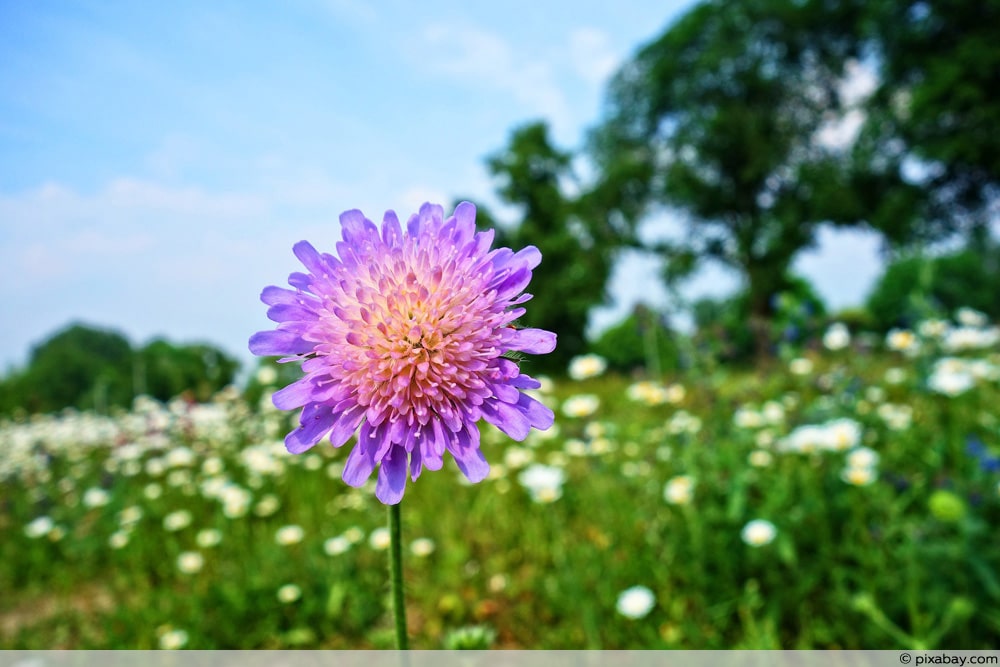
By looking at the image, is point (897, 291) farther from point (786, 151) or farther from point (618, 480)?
point (618, 480)

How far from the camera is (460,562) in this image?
3.60m

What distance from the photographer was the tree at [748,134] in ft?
68.6

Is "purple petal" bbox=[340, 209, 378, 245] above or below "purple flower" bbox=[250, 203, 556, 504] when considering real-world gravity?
above

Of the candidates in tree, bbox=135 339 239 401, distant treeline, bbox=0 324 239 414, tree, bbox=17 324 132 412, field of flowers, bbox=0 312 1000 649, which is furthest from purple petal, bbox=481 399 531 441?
tree, bbox=17 324 132 412

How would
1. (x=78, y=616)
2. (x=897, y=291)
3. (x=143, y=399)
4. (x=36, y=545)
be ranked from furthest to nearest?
(x=897, y=291) < (x=143, y=399) < (x=36, y=545) < (x=78, y=616)

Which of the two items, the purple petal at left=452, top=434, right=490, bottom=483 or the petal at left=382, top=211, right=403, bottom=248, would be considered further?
the petal at left=382, top=211, right=403, bottom=248

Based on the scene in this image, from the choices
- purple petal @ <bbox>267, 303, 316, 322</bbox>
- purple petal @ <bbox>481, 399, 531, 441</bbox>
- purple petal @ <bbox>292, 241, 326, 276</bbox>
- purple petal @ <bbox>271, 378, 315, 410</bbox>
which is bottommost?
purple petal @ <bbox>481, 399, 531, 441</bbox>

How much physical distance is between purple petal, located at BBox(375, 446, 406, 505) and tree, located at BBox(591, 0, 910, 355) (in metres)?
20.7

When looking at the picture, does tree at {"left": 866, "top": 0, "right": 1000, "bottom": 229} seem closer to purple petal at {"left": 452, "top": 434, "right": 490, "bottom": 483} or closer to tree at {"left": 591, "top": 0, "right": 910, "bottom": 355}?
tree at {"left": 591, "top": 0, "right": 910, "bottom": 355}

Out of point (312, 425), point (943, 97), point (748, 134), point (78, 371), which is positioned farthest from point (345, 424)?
point (748, 134)

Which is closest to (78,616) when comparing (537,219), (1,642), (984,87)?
(1,642)

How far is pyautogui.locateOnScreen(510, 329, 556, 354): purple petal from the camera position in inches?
40.6

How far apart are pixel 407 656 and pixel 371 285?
55 cm

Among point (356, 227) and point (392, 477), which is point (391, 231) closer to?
point (356, 227)
